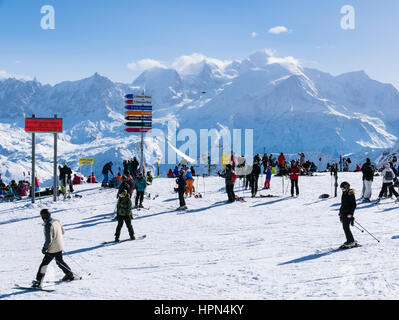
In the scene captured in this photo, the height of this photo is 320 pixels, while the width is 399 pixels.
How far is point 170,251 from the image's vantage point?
11.3 meters

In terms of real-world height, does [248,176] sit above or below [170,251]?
above

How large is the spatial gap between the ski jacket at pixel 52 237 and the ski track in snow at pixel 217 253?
2.80ft

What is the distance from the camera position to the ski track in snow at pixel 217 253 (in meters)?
7.95

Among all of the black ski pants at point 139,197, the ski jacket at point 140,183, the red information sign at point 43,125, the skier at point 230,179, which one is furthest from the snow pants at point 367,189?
the red information sign at point 43,125

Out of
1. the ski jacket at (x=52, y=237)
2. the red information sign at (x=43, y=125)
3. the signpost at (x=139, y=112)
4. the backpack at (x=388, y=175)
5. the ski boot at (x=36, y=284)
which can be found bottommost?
the ski boot at (x=36, y=284)

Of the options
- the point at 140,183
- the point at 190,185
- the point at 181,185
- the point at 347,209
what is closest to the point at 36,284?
the point at 347,209

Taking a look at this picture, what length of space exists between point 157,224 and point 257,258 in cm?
606

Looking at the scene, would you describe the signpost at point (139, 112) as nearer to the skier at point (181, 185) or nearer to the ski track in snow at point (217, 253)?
the ski track in snow at point (217, 253)

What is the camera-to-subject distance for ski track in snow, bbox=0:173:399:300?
7945 mm

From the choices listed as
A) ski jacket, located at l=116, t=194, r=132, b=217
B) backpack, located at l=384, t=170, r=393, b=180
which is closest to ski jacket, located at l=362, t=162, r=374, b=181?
backpack, located at l=384, t=170, r=393, b=180

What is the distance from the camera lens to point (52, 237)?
833cm

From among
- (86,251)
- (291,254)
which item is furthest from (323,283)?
(86,251)

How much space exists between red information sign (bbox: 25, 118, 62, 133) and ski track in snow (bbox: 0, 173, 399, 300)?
16.7 ft

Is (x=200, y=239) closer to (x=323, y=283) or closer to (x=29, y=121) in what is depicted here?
(x=323, y=283)
